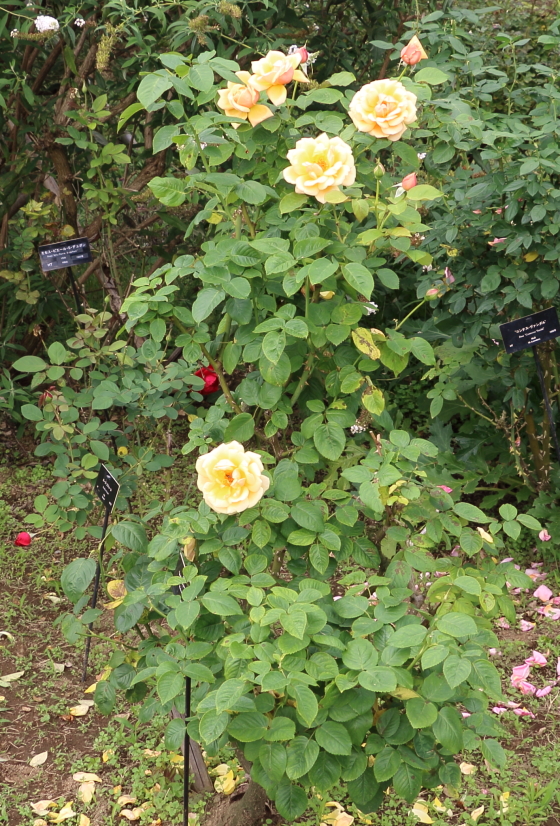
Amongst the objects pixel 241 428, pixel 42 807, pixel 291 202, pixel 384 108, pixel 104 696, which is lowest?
pixel 42 807

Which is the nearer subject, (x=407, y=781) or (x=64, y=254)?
(x=407, y=781)

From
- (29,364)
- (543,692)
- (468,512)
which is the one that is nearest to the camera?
(468,512)

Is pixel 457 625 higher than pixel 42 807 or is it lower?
higher

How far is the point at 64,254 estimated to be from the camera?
3.08 meters

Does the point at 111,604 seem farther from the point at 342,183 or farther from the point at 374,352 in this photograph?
the point at 342,183

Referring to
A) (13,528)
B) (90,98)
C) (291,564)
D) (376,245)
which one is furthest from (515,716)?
(90,98)

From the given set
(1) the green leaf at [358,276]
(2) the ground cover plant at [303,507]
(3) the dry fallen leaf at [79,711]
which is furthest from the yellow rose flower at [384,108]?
(3) the dry fallen leaf at [79,711]

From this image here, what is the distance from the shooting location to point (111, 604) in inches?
82.0

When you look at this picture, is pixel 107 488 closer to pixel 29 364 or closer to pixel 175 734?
pixel 29 364

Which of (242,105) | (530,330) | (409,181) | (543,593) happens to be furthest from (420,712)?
(543,593)

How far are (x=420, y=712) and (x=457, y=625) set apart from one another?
0.17 metres

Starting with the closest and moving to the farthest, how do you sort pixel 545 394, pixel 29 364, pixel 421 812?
pixel 421 812 → pixel 29 364 → pixel 545 394

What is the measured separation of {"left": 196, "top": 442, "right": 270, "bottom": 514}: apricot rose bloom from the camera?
4.61 ft

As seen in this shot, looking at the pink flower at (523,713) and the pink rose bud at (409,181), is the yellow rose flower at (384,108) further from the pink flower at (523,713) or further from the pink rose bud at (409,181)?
the pink flower at (523,713)
